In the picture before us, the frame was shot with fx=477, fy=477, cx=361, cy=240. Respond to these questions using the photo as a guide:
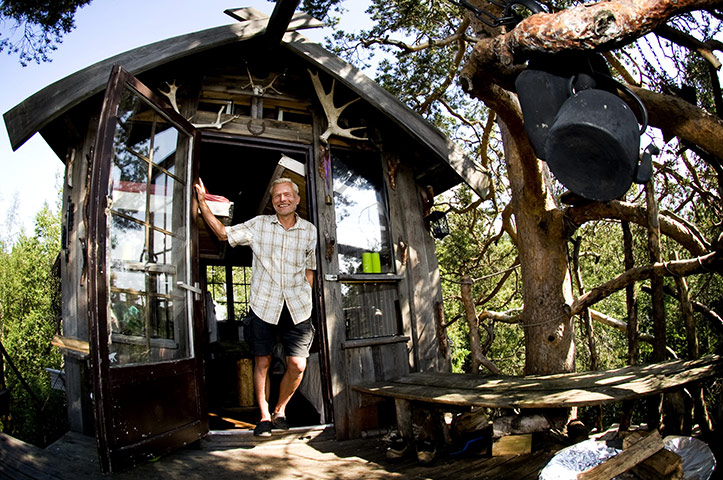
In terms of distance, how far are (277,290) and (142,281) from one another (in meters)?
1.04

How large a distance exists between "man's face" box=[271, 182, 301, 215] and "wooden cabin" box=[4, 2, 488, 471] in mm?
450

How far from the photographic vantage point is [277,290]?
3.95 m

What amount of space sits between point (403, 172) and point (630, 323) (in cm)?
255

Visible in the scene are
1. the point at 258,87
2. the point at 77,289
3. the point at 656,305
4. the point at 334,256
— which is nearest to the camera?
the point at 656,305

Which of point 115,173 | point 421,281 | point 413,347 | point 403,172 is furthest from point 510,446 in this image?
point 115,173

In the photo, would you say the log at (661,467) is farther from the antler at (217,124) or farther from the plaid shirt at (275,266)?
the antler at (217,124)

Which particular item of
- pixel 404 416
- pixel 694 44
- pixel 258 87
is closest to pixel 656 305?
pixel 694 44

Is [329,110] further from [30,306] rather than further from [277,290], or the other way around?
[30,306]

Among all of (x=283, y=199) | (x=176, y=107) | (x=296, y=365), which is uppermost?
(x=176, y=107)

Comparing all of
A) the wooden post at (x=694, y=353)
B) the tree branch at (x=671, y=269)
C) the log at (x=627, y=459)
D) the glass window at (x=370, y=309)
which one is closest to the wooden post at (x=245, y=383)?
the glass window at (x=370, y=309)

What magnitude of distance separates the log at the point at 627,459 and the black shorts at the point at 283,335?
7.39ft

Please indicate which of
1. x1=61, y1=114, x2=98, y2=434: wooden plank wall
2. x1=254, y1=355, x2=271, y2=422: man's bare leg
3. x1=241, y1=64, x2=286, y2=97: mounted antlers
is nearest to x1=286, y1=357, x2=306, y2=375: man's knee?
x1=254, y1=355, x2=271, y2=422: man's bare leg

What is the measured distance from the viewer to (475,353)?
5.87 meters

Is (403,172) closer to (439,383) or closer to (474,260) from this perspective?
(439,383)
